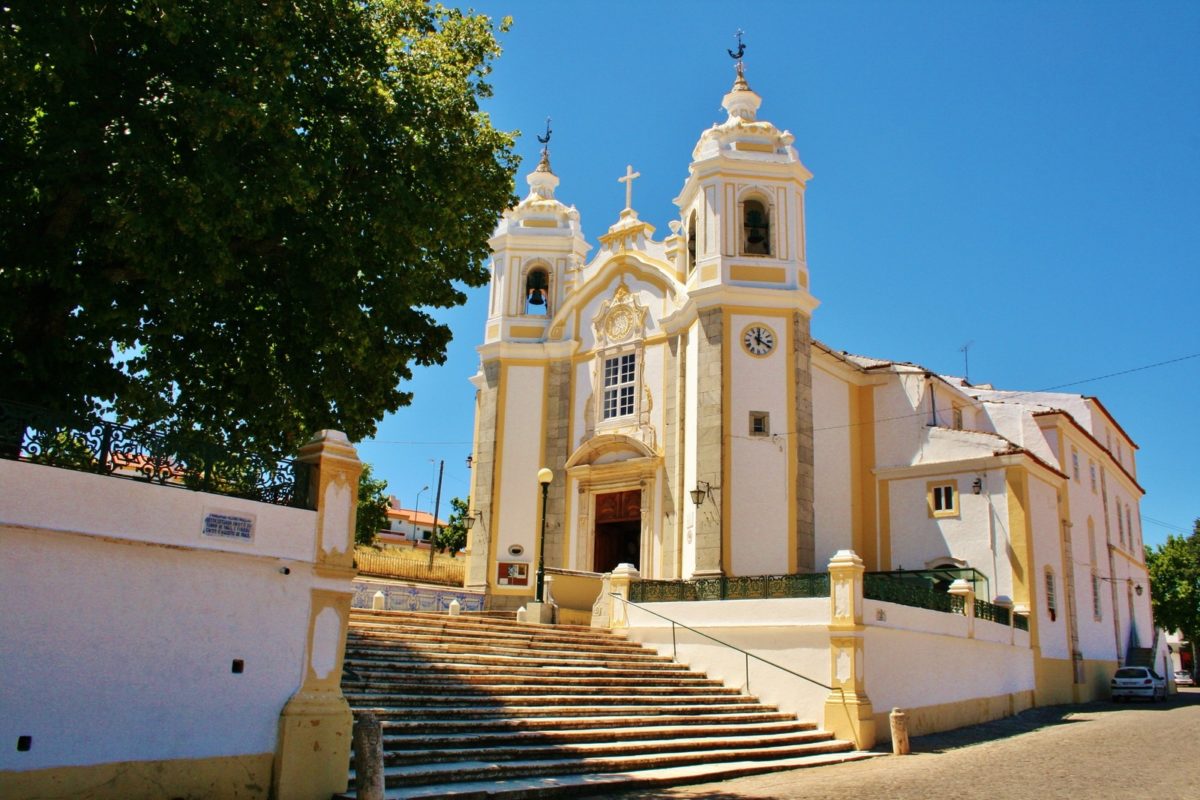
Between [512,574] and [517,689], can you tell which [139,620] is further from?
[512,574]

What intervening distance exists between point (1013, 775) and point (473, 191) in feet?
34.0

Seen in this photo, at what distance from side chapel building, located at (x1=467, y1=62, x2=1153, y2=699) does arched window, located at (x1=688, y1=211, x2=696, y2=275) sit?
98 mm

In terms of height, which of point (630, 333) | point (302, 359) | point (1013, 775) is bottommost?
point (1013, 775)

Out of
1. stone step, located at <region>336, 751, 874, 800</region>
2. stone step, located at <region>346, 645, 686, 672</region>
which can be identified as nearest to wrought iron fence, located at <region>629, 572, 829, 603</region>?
stone step, located at <region>346, 645, 686, 672</region>

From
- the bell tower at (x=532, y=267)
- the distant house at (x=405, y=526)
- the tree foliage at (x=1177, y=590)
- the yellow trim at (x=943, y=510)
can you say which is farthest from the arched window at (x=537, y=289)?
the distant house at (x=405, y=526)

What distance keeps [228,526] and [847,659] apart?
1040 centimetres

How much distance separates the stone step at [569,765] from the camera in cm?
1013

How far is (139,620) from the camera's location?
8609 millimetres

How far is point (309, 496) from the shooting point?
33.1ft

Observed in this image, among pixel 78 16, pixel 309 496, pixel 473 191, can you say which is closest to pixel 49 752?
pixel 309 496

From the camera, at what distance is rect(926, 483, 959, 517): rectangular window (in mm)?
25344

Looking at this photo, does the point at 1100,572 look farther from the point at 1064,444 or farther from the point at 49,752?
the point at 49,752

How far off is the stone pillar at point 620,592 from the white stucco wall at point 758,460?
3.74m

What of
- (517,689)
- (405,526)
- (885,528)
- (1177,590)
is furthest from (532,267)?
(405,526)
